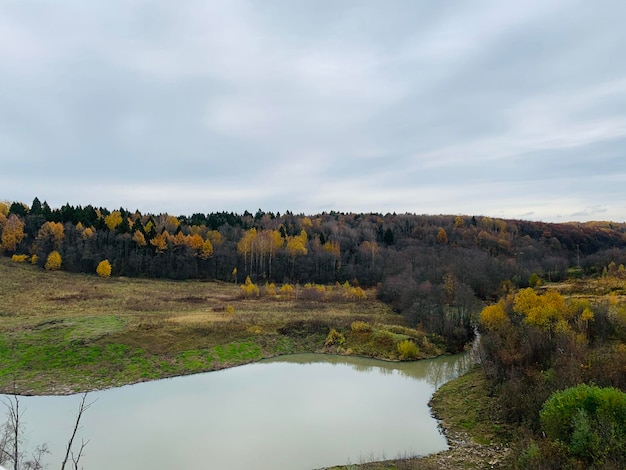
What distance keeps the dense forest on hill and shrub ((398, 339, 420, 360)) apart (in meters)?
7.81

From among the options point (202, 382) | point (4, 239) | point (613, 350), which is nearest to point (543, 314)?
point (613, 350)

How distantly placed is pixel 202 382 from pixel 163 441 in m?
9.02

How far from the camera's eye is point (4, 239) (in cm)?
6900

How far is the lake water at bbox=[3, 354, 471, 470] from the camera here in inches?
646

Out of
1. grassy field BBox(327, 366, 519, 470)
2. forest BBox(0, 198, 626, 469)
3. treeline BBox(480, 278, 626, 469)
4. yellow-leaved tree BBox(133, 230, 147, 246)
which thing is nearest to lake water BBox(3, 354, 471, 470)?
grassy field BBox(327, 366, 519, 470)

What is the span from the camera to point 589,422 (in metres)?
12.3

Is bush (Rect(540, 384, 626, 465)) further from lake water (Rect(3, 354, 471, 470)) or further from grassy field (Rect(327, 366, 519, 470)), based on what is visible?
lake water (Rect(3, 354, 471, 470))

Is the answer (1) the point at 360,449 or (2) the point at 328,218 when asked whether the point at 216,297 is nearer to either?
(1) the point at 360,449

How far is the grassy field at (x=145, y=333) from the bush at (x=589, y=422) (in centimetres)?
2034

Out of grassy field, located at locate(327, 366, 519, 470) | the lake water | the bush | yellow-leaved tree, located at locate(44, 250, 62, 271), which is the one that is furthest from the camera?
yellow-leaved tree, located at locate(44, 250, 62, 271)

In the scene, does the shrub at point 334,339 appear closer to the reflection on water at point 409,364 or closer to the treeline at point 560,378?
the reflection on water at point 409,364

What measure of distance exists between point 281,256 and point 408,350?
157 ft

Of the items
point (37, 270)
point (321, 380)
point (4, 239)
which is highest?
point (4, 239)

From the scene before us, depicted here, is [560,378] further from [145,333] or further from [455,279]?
[455,279]
